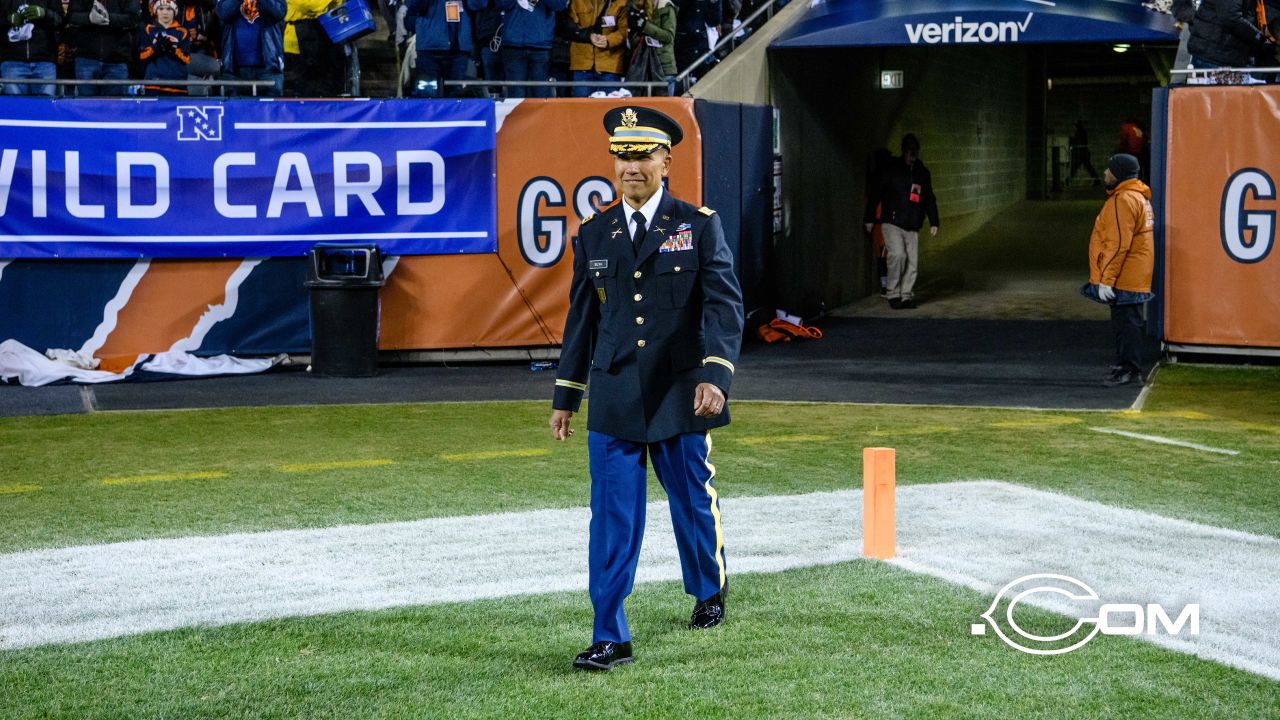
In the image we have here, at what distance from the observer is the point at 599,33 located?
16391mm

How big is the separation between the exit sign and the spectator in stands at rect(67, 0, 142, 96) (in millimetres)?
10754

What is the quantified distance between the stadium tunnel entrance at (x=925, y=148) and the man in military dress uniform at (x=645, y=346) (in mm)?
11728

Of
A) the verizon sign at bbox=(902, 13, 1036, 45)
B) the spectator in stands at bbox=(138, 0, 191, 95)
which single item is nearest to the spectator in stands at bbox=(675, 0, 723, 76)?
the verizon sign at bbox=(902, 13, 1036, 45)

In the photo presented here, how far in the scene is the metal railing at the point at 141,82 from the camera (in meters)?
14.1

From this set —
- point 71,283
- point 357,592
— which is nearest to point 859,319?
point 71,283

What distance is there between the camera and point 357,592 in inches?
274

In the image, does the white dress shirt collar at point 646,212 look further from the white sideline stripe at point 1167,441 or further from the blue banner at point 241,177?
the blue banner at point 241,177

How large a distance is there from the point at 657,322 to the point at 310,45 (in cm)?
1028

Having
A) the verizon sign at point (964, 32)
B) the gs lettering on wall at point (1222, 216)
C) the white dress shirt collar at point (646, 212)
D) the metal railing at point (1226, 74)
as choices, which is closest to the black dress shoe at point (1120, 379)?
the gs lettering on wall at point (1222, 216)

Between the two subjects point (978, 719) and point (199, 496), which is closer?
point (978, 719)

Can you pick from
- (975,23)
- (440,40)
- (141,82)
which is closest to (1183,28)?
(975,23)

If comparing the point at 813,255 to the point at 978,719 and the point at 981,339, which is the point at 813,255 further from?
the point at 978,719

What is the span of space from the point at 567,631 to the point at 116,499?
392 cm

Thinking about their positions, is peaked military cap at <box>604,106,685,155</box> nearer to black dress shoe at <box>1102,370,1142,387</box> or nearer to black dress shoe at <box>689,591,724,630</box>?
black dress shoe at <box>689,591,724,630</box>
